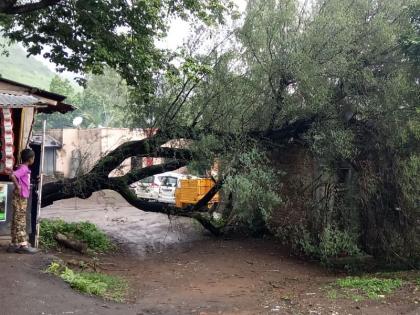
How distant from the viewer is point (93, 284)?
741cm

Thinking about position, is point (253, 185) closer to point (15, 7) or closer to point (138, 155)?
point (138, 155)

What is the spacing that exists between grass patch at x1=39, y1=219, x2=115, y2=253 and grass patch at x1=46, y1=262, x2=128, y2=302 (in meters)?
3.47

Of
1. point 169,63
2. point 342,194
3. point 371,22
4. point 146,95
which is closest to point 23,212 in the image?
point 146,95

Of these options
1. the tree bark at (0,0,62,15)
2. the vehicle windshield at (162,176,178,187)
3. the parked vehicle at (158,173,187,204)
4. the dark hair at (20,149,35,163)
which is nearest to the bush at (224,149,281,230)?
the dark hair at (20,149,35,163)

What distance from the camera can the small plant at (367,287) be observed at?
306 inches

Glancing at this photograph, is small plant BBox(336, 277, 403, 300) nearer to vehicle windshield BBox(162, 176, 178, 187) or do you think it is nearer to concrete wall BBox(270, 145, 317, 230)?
concrete wall BBox(270, 145, 317, 230)

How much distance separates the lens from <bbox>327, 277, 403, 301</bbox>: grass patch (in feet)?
25.4

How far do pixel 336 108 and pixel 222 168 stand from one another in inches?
121

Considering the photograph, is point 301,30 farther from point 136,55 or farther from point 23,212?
point 23,212

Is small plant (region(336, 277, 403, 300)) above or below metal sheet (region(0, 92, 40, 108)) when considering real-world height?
below

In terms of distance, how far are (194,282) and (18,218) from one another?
11.6ft

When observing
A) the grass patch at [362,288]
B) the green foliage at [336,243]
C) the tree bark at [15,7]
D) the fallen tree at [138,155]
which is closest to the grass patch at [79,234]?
the fallen tree at [138,155]

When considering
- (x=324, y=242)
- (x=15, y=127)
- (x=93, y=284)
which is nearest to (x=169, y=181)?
(x=324, y=242)

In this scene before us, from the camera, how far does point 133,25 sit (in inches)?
463
